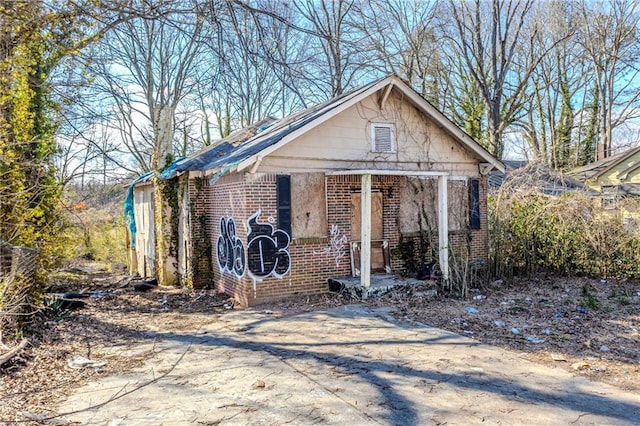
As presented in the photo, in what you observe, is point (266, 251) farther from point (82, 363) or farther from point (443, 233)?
point (82, 363)

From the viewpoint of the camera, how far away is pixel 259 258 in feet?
31.6

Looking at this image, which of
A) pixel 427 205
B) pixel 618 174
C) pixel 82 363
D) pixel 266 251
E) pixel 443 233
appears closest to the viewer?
pixel 82 363

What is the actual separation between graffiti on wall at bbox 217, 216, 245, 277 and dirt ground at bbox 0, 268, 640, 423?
0.80m

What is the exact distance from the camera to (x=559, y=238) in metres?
11.7

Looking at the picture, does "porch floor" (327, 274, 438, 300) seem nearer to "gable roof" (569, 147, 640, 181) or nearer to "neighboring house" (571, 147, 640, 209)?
"neighboring house" (571, 147, 640, 209)

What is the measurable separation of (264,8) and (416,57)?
1773cm

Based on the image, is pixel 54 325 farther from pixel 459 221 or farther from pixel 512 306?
pixel 459 221

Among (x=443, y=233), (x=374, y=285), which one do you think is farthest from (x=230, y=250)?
(x=443, y=233)

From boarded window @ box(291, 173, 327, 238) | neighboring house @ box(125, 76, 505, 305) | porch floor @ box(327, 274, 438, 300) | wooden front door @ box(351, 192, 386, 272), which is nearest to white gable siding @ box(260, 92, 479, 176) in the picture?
neighboring house @ box(125, 76, 505, 305)

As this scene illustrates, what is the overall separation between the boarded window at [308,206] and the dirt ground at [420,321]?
4.93 feet

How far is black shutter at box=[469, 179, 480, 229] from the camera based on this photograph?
1244cm

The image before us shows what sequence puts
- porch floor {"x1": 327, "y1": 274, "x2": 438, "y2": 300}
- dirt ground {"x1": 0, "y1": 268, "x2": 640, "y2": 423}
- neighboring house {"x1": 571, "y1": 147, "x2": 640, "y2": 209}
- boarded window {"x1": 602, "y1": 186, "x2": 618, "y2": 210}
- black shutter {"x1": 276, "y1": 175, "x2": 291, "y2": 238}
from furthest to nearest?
1. neighboring house {"x1": 571, "y1": 147, "x2": 640, "y2": 209}
2. boarded window {"x1": 602, "y1": 186, "x2": 618, "y2": 210}
3. black shutter {"x1": 276, "y1": 175, "x2": 291, "y2": 238}
4. porch floor {"x1": 327, "y1": 274, "x2": 438, "y2": 300}
5. dirt ground {"x1": 0, "y1": 268, "x2": 640, "y2": 423}

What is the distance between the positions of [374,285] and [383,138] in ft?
12.0

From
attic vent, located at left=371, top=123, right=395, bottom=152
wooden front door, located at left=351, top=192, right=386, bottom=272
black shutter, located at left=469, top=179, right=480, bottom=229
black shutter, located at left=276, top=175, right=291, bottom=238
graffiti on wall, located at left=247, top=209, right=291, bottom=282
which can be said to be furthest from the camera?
black shutter, located at left=469, top=179, right=480, bottom=229
